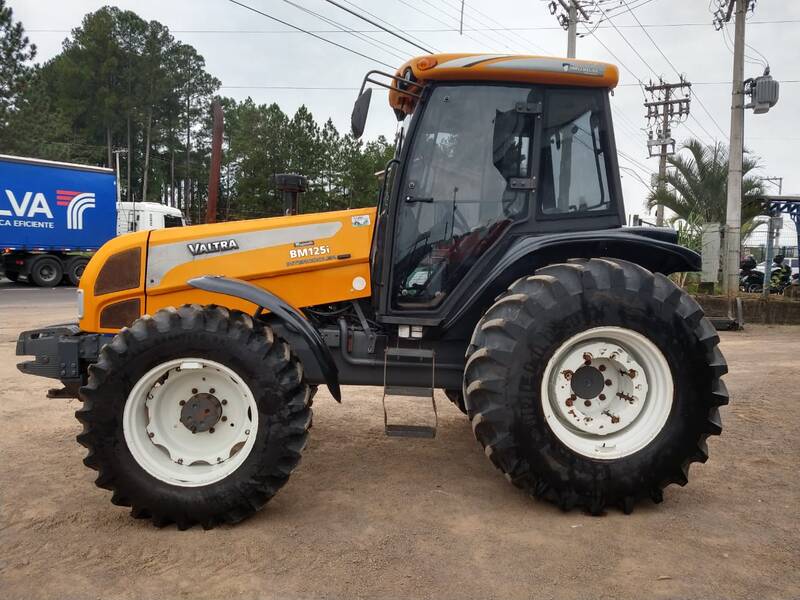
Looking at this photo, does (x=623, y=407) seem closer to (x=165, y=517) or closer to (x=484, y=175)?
(x=484, y=175)

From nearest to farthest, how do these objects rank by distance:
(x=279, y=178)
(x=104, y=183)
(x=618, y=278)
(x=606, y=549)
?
(x=606, y=549) < (x=618, y=278) < (x=279, y=178) < (x=104, y=183)

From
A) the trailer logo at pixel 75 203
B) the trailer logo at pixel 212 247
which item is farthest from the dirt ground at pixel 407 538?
the trailer logo at pixel 75 203

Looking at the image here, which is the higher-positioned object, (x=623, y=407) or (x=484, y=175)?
(x=484, y=175)

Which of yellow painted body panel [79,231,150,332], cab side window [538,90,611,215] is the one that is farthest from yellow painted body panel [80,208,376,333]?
cab side window [538,90,611,215]

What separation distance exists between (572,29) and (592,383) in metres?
15.8

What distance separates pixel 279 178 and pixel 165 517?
2.25 meters

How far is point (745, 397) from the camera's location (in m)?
6.66

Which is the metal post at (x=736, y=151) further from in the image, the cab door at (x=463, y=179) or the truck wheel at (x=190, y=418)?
the truck wheel at (x=190, y=418)

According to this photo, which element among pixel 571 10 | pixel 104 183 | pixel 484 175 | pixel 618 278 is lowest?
pixel 618 278

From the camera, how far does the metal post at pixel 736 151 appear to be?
Result: 15266 mm

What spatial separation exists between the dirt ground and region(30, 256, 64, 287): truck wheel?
56.1 ft

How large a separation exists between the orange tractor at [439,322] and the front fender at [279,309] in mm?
13

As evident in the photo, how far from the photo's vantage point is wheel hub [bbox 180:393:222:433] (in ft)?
11.5

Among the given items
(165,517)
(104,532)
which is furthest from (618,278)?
(104,532)
